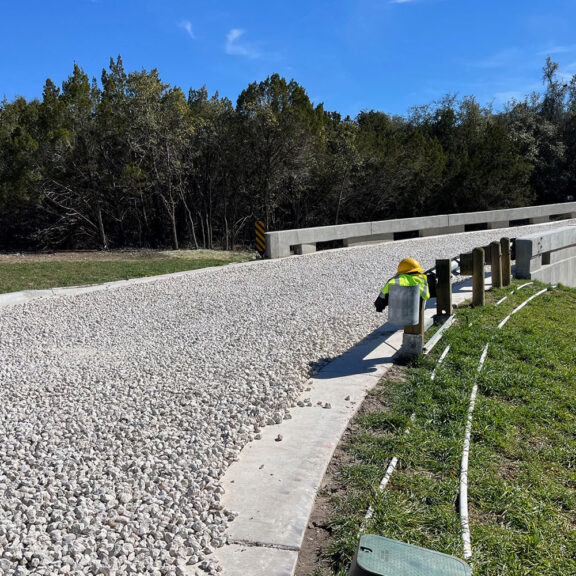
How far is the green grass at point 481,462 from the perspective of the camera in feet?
9.57

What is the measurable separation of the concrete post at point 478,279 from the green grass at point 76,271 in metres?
7.40

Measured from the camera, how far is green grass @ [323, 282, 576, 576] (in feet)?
9.57

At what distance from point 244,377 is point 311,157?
66.5 ft

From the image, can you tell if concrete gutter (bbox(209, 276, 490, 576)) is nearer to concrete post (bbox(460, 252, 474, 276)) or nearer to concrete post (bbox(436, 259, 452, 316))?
concrete post (bbox(436, 259, 452, 316))

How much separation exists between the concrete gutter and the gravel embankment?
10 centimetres

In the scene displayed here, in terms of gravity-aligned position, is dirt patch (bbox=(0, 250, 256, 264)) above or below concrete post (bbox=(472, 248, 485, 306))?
above

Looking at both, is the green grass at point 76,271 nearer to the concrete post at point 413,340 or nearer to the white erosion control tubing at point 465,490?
the concrete post at point 413,340

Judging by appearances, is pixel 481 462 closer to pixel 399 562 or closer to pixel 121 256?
pixel 399 562

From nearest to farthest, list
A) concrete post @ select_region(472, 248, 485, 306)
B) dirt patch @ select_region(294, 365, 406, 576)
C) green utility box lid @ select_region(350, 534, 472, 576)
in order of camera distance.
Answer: green utility box lid @ select_region(350, 534, 472, 576) < dirt patch @ select_region(294, 365, 406, 576) < concrete post @ select_region(472, 248, 485, 306)

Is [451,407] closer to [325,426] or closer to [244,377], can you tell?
[325,426]

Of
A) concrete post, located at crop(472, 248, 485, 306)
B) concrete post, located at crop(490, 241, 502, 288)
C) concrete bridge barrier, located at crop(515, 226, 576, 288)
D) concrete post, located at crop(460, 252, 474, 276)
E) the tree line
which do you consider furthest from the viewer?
the tree line

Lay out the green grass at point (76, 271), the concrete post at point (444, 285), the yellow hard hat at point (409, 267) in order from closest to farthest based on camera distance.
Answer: the yellow hard hat at point (409, 267) → the concrete post at point (444, 285) → the green grass at point (76, 271)

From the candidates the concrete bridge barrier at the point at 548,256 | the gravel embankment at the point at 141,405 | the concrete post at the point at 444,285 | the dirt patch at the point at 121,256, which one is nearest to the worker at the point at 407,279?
the gravel embankment at the point at 141,405

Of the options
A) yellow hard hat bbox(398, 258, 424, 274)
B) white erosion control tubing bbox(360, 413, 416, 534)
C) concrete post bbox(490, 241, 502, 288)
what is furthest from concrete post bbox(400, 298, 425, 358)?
concrete post bbox(490, 241, 502, 288)
